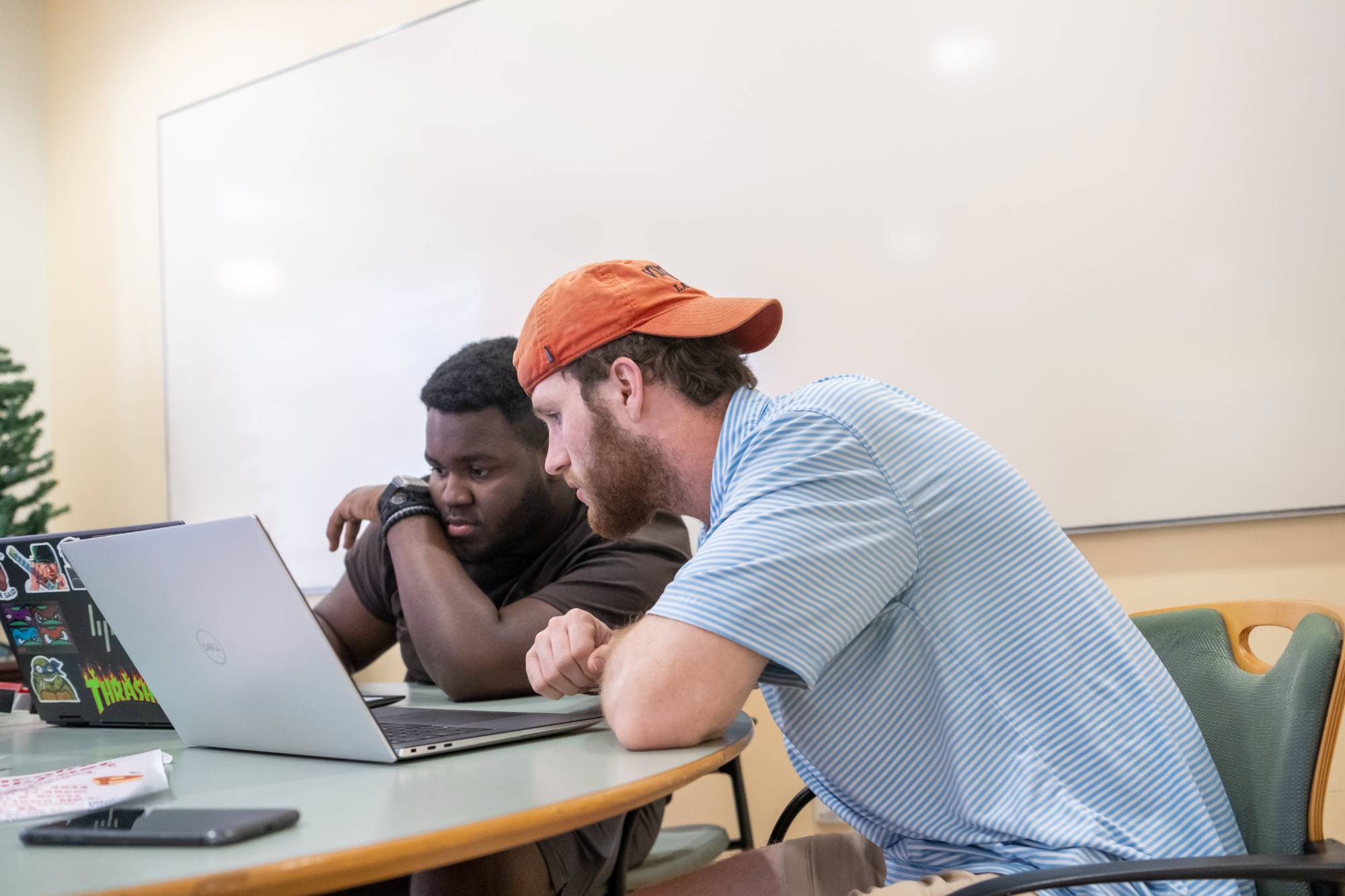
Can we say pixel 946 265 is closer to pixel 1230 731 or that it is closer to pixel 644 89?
pixel 644 89

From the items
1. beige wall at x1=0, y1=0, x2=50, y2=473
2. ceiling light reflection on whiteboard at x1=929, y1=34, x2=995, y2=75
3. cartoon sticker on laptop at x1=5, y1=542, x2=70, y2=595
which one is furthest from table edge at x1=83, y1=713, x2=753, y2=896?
beige wall at x1=0, y1=0, x2=50, y2=473

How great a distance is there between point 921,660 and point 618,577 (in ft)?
2.42

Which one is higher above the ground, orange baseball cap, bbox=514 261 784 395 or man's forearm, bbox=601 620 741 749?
orange baseball cap, bbox=514 261 784 395

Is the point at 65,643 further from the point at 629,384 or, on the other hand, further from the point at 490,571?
the point at 629,384

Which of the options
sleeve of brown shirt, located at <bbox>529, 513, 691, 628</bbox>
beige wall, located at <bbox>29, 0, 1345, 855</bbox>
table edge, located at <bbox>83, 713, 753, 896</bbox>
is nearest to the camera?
table edge, located at <bbox>83, 713, 753, 896</bbox>

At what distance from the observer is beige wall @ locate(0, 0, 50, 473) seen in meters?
3.73

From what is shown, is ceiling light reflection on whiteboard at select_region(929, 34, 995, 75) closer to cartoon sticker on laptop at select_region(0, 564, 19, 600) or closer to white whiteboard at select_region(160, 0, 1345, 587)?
white whiteboard at select_region(160, 0, 1345, 587)

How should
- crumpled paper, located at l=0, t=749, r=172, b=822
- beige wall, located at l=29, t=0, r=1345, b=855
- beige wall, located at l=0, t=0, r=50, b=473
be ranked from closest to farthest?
crumpled paper, located at l=0, t=749, r=172, b=822 < beige wall, located at l=29, t=0, r=1345, b=855 < beige wall, located at l=0, t=0, r=50, b=473

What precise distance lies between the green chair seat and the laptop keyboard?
0.46m

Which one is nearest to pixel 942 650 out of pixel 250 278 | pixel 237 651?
pixel 237 651

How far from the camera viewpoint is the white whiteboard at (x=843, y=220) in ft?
6.51

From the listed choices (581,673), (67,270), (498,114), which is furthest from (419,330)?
(581,673)

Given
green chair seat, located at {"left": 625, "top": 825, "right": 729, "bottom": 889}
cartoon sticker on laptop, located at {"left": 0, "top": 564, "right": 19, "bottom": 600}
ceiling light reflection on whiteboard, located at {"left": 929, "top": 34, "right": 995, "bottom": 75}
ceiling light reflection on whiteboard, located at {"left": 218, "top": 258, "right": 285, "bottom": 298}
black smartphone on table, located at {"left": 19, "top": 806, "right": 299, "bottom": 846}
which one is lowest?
green chair seat, located at {"left": 625, "top": 825, "right": 729, "bottom": 889}

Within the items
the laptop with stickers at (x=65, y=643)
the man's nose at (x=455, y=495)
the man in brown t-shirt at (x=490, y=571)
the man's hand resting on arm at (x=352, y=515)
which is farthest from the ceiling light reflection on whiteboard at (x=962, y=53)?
the laptop with stickers at (x=65, y=643)
